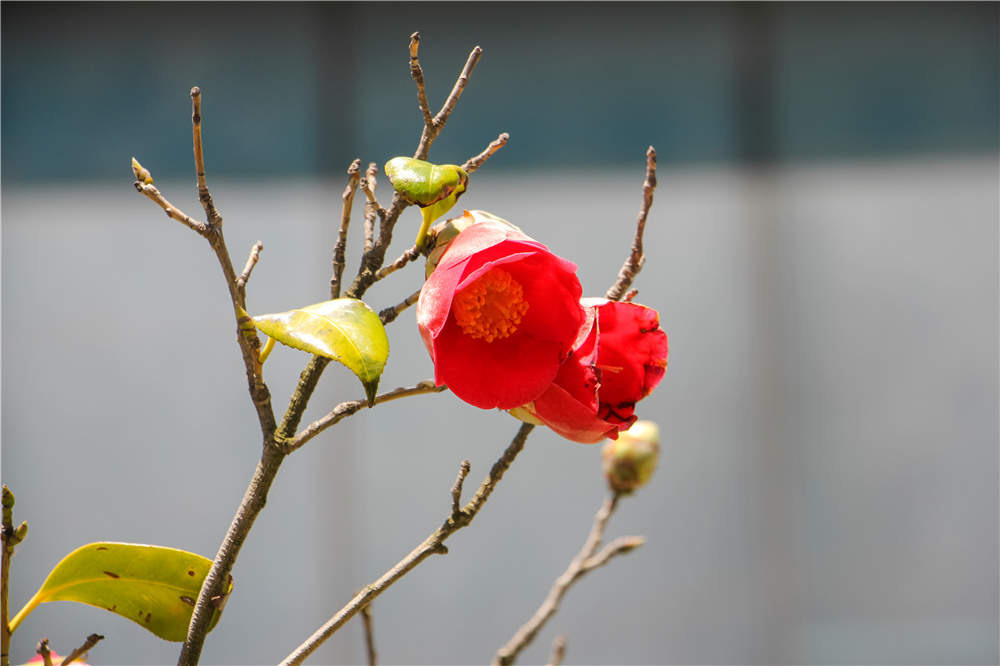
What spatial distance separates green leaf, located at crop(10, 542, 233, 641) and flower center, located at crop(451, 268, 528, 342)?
0.10 meters

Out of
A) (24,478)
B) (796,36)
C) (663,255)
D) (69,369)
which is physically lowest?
(24,478)

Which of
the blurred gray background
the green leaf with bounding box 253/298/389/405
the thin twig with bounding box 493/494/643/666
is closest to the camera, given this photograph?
the green leaf with bounding box 253/298/389/405

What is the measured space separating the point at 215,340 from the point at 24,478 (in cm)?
40

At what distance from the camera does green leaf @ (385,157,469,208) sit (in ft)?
0.59

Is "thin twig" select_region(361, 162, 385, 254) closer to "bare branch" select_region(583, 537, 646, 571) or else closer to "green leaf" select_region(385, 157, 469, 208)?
"green leaf" select_region(385, 157, 469, 208)

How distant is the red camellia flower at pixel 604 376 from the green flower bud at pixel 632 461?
193 millimetres

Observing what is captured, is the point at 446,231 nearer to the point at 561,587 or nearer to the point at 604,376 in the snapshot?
the point at 604,376

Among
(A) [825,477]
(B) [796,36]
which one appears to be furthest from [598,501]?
(B) [796,36]

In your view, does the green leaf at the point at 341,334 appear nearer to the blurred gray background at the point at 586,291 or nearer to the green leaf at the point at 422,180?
the green leaf at the point at 422,180

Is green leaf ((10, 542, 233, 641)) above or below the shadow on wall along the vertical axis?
below

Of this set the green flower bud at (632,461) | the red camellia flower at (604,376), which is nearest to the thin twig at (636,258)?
the red camellia flower at (604,376)

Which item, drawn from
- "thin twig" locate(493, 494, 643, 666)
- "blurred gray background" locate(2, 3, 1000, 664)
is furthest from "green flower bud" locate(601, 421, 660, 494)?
"blurred gray background" locate(2, 3, 1000, 664)

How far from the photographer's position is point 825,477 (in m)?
1.43

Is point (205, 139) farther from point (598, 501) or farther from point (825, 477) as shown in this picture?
point (825, 477)
